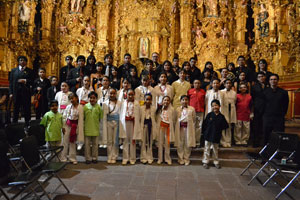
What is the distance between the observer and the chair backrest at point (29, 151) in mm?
3441

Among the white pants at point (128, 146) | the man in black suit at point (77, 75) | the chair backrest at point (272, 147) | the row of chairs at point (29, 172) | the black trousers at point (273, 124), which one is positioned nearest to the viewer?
the row of chairs at point (29, 172)

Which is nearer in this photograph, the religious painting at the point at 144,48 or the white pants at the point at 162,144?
the white pants at the point at 162,144

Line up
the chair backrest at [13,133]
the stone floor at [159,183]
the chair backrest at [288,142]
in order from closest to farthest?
the stone floor at [159,183] < the chair backrest at [288,142] < the chair backrest at [13,133]

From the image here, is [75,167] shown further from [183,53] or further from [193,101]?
[183,53]

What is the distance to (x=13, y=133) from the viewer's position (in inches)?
182

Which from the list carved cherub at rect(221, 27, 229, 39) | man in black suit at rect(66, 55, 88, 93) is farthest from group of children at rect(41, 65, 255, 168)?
carved cherub at rect(221, 27, 229, 39)

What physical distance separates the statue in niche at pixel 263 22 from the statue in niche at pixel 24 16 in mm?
10961

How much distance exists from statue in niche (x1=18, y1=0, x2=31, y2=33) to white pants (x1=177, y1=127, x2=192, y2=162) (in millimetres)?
10108

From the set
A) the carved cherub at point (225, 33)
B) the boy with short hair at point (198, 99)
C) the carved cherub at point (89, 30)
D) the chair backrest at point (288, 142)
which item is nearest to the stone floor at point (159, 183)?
the chair backrest at point (288, 142)

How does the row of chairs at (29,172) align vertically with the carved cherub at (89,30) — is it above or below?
below

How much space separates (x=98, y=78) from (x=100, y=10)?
810cm

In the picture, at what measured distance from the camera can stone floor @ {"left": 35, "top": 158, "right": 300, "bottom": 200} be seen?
374 cm

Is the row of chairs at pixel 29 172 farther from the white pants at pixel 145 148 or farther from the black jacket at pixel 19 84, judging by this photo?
the black jacket at pixel 19 84

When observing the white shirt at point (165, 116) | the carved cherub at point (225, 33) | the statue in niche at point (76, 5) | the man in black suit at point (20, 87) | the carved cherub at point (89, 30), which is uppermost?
the statue in niche at point (76, 5)
